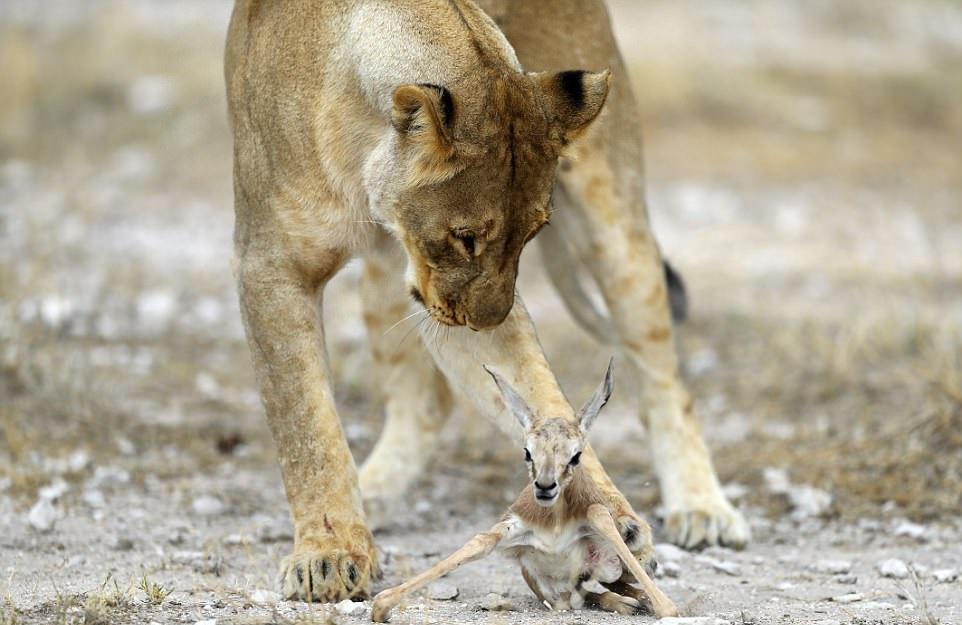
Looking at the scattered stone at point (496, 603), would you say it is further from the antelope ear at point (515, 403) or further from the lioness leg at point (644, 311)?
the lioness leg at point (644, 311)

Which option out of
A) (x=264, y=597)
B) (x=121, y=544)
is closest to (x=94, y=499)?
(x=121, y=544)

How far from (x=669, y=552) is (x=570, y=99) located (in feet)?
5.59

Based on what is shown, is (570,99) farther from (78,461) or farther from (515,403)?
(78,461)

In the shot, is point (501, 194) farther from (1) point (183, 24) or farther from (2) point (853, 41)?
(2) point (853, 41)

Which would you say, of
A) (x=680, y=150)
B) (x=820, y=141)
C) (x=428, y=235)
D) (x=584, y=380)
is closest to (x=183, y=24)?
(x=680, y=150)

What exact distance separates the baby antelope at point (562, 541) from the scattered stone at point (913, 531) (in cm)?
169

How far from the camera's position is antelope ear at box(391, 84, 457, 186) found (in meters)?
3.88

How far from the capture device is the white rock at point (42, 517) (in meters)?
4.93

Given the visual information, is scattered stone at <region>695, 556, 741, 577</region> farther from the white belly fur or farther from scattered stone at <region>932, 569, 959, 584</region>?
the white belly fur

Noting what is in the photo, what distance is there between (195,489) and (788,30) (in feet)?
38.8

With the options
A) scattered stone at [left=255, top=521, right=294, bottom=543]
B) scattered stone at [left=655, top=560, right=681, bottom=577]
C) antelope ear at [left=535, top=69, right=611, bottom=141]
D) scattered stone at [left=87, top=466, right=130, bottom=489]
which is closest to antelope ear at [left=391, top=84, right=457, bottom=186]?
antelope ear at [left=535, top=69, right=611, bottom=141]

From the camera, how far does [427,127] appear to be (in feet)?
12.8

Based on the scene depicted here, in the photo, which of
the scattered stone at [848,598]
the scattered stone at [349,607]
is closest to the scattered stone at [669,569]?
the scattered stone at [848,598]

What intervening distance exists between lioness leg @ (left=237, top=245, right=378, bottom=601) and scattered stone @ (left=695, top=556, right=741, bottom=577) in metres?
1.22
